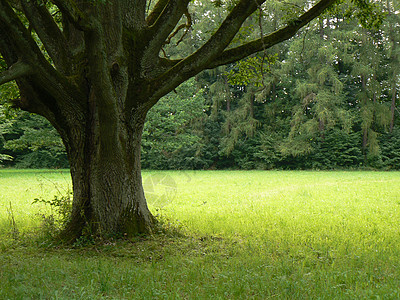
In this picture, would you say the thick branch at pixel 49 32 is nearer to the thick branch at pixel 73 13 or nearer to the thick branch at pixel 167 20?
the thick branch at pixel 73 13

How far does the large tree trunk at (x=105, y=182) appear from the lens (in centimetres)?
539

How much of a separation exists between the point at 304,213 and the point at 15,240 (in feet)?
21.7

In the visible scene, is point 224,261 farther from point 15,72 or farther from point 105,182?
point 15,72

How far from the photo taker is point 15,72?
178 inches

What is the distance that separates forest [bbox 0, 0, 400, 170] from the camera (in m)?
30.9

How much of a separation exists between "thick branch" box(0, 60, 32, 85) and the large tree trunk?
1228 mm

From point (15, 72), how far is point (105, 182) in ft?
7.05

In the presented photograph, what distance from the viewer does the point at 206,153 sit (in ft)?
119

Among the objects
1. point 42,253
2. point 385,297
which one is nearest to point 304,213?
point 385,297

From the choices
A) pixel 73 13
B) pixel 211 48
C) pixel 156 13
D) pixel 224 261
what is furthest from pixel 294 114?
pixel 73 13

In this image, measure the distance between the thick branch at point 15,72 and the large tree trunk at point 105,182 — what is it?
4.03ft

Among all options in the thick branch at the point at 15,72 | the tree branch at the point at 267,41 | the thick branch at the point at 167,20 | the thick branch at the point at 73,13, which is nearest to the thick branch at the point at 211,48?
the tree branch at the point at 267,41

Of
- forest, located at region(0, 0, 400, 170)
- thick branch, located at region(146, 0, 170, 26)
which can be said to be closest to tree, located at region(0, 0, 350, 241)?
thick branch, located at region(146, 0, 170, 26)

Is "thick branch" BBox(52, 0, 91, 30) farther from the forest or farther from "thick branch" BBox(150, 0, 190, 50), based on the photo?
the forest
